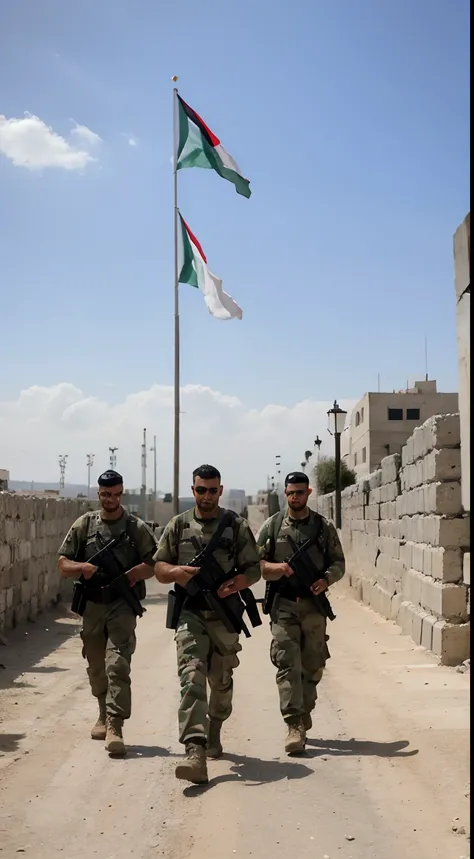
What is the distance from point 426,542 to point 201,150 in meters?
11.9

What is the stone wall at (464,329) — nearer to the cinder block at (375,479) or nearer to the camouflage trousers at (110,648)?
the camouflage trousers at (110,648)

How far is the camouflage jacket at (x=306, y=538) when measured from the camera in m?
6.01

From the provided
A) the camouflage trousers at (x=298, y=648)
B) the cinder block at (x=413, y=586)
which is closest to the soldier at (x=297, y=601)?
the camouflage trousers at (x=298, y=648)

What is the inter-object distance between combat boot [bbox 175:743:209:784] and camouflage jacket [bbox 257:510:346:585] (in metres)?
1.48

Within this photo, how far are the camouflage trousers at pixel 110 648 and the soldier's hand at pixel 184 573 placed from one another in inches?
26.0

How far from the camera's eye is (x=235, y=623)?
17.7 feet

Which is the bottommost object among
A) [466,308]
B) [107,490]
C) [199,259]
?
[107,490]

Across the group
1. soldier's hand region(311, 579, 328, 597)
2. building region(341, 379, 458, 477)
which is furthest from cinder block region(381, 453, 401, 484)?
building region(341, 379, 458, 477)

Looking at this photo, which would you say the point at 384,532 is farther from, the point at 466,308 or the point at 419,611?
the point at 466,308

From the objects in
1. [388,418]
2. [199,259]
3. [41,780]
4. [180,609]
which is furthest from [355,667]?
[388,418]

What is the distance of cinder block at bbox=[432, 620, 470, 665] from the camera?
Result: 839 cm

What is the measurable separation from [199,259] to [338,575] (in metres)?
14.9

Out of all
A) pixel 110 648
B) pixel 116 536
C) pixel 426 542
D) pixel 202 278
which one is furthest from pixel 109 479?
pixel 202 278

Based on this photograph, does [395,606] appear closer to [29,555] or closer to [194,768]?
[29,555]
